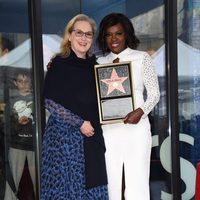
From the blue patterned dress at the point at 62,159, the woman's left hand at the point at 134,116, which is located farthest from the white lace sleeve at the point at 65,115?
the woman's left hand at the point at 134,116

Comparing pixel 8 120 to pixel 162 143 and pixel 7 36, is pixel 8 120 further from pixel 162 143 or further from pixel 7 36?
pixel 162 143

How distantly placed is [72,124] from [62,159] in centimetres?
23

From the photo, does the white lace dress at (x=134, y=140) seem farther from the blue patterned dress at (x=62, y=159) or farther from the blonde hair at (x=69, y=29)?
the blonde hair at (x=69, y=29)

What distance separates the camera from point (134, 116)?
112 inches

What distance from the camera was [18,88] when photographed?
387 cm

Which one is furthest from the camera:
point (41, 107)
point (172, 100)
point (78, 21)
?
point (172, 100)

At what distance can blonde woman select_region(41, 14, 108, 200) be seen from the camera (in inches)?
108

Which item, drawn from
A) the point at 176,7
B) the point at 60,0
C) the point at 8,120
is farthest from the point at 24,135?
the point at 176,7

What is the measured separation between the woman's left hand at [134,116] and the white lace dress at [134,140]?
0.04 m

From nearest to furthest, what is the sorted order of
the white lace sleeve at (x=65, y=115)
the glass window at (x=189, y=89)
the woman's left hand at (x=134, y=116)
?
the white lace sleeve at (x=65, y=115), the woman's left hand at (x=134, y=116), the glass window at (x=189, y=89)

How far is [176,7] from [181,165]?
1534 millimetres

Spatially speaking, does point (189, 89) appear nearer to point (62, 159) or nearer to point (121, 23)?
point (121, 23)

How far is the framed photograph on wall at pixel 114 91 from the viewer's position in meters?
2.88

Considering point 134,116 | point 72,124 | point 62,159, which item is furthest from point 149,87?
point 62,159
